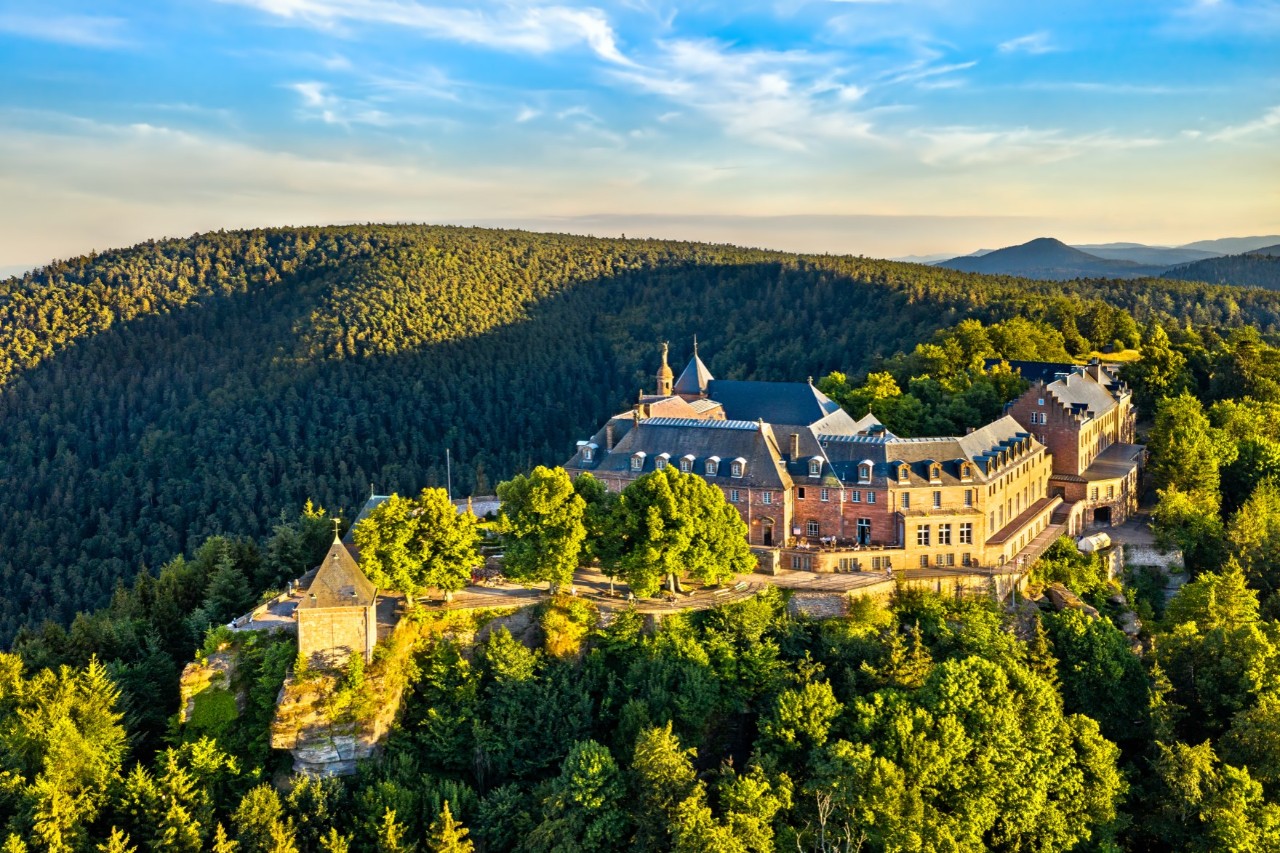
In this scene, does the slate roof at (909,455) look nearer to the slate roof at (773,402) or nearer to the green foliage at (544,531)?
the slate roof at (773,402)

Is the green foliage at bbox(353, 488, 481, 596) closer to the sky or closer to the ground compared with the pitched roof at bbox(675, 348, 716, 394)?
closer to the ground

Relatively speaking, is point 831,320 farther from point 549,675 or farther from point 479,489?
point 549,675

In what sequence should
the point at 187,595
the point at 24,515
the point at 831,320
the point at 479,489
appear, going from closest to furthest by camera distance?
1. the point at 187,595
2. the point at 479,489
3. the point at 24,515
4. the point at 831,320

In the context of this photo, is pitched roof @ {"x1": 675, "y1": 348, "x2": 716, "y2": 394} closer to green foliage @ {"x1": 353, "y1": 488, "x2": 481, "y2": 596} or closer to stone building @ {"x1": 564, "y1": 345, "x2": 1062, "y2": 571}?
stone building @ {"x1": 564, "y1": 345, "x2": 1062, "y2": 571}

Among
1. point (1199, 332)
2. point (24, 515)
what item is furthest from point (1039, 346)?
point (24, 515)

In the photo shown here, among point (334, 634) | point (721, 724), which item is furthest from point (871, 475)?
point (334, 634)

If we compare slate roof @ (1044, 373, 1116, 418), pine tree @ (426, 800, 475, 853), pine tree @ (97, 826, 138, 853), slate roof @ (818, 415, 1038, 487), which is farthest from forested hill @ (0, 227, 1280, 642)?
pine tree @ (426, 800, 475, 853)
